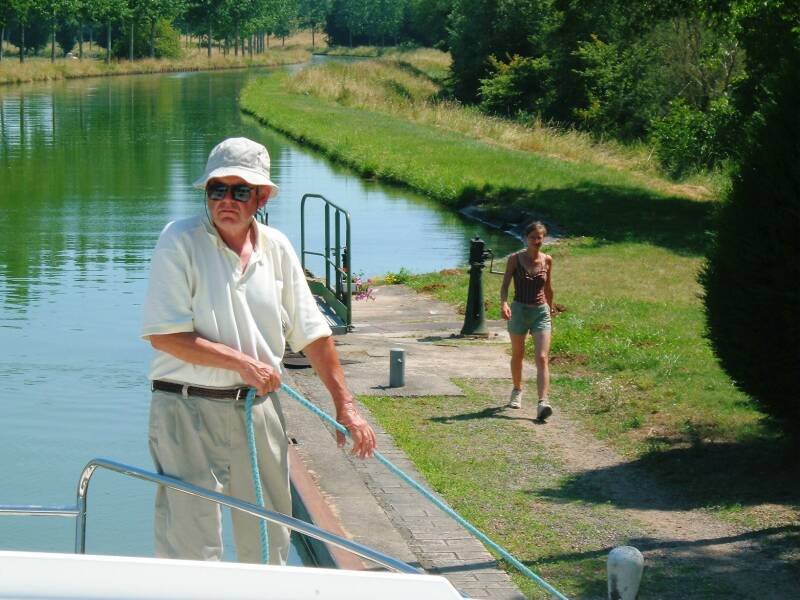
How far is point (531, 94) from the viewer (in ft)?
183

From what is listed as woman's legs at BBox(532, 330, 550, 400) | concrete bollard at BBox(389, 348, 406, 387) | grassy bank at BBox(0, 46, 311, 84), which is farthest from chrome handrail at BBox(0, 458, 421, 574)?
grassy bank at BBox(0, 46, 311, 84)

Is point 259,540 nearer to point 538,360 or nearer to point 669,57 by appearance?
point 538,360

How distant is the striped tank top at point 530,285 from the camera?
11.4 metres

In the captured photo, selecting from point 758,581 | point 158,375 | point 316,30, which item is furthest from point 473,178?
point 316,30

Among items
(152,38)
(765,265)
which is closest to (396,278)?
Result: (765,265)

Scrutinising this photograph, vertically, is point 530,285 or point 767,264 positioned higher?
point 767,264

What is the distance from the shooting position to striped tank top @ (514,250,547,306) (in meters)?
11.4

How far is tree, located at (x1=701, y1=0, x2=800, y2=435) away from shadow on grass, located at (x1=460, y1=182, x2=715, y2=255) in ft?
42.8

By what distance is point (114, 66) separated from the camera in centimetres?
10194

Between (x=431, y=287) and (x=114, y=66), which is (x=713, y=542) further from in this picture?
(x=114, y=66)

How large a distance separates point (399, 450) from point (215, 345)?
5275mm

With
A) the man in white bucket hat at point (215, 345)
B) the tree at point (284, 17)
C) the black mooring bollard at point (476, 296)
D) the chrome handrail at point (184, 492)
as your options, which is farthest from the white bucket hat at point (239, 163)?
the tree at point (284, 17)

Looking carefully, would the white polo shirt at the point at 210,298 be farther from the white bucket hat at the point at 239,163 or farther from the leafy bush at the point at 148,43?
the leafy bush at the point at 148,43

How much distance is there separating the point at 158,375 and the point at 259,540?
0.82 m
